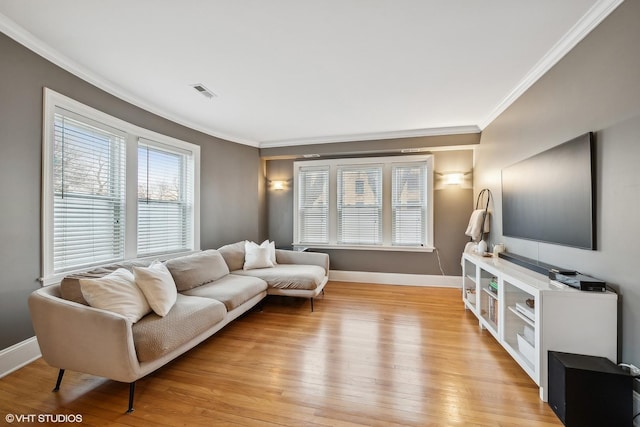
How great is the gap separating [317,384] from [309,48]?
2701 millimetres

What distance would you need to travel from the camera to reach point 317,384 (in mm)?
1900

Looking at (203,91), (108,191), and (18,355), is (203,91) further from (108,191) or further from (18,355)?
(18,355)

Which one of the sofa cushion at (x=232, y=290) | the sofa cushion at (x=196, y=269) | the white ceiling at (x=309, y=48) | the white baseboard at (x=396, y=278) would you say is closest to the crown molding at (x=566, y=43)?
the white ceiling at (x=309, y=48)

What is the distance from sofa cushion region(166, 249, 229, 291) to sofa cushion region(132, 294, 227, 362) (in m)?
0.30

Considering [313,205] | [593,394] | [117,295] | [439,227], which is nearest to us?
[593,394]

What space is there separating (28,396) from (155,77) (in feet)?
9.27

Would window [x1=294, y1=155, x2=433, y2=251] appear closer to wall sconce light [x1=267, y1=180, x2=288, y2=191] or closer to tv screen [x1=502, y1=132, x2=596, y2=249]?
wall sconce light [x1=267, y1=180, x2=288, y2=191]

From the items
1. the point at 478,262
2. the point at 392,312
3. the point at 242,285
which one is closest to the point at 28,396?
the point at 242,285

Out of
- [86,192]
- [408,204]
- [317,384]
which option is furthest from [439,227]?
[86,192]

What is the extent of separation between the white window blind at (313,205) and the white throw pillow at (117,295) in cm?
324

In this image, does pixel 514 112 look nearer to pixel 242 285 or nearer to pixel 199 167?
pixel 242 285

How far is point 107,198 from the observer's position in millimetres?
2820

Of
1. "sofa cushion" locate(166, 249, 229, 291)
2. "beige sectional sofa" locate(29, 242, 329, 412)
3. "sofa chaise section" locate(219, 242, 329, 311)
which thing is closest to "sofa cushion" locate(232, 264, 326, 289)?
"sofa chaise section" locate(219, 242, 329, 311)

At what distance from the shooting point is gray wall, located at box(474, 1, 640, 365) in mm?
1527
